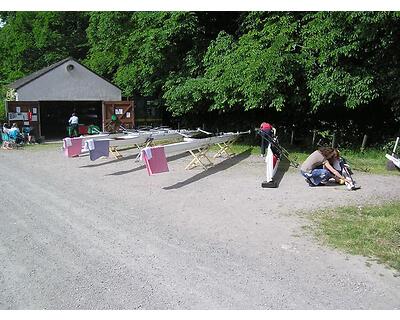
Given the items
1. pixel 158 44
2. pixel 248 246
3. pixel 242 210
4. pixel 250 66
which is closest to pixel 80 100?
pixel 158 44

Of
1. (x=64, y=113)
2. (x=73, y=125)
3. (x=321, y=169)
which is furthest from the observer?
(x=64, y=113)

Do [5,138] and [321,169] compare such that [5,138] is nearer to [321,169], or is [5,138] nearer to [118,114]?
[118,114]

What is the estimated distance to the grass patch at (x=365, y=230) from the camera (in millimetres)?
5364

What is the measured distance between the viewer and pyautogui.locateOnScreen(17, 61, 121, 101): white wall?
1980 cm

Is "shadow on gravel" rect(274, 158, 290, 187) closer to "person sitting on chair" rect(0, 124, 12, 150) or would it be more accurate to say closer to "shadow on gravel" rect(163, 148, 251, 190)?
"shadow on gravel" rect(163, 148, 251, 190)

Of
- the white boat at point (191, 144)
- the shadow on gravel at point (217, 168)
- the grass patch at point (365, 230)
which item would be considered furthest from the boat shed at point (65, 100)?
the grass patch at point (365, 230)

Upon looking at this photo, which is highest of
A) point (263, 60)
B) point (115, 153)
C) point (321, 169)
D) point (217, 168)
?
point (263, 60)

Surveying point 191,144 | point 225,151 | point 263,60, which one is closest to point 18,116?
point 225,151

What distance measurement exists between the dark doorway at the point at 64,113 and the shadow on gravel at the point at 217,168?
10768mm

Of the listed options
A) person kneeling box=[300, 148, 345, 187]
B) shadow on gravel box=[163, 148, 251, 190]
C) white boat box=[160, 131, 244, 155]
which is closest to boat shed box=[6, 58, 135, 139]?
shadow on gravel box=[163, 148, 251, 190]

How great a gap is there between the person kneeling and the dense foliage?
12.3ft

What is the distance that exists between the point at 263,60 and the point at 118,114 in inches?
411

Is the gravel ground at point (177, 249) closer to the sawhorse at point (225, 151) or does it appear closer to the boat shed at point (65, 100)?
the sawhorse at point (225, 151)

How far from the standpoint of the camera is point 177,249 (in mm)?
5496
